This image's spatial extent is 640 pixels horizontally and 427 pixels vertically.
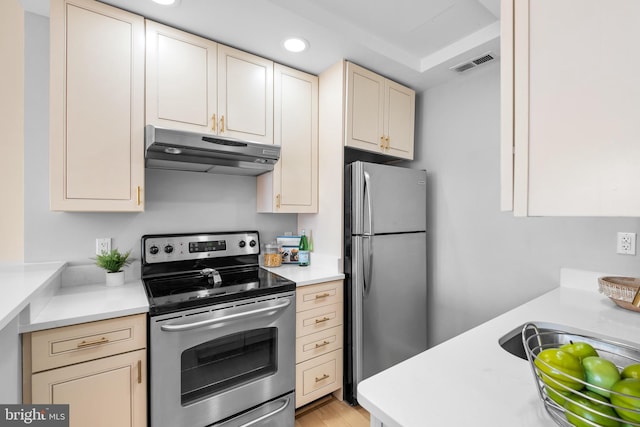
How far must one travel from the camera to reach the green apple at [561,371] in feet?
1.79

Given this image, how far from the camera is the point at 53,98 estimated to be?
1433mm

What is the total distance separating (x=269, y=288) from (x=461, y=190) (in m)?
1.67

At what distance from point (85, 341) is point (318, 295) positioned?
1191 millimetres

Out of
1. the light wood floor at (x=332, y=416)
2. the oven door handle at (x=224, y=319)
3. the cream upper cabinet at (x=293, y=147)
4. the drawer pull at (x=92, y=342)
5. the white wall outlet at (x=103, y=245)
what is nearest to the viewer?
the drawer pull at (x=92, y=342)

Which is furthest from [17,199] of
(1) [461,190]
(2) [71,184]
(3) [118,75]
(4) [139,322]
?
(1) [461,190]

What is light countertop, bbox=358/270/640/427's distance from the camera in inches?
24.8

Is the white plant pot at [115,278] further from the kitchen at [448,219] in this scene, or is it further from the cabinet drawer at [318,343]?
the cabinet drawer at [318,343]

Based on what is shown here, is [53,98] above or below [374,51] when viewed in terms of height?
below

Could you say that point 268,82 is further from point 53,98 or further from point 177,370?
point 177,370

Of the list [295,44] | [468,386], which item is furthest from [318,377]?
[295,44]

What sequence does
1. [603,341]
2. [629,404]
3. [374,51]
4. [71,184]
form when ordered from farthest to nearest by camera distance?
[374,51] < [71,184] < [603,341] < [629,404]

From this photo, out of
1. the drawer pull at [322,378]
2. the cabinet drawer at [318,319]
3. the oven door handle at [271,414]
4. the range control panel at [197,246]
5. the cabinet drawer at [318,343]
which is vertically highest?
the range control panel at [197,246]

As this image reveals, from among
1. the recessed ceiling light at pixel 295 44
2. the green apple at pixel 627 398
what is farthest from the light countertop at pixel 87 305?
the recessed ceiling light at pixel 295 44

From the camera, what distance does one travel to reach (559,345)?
74 cm
